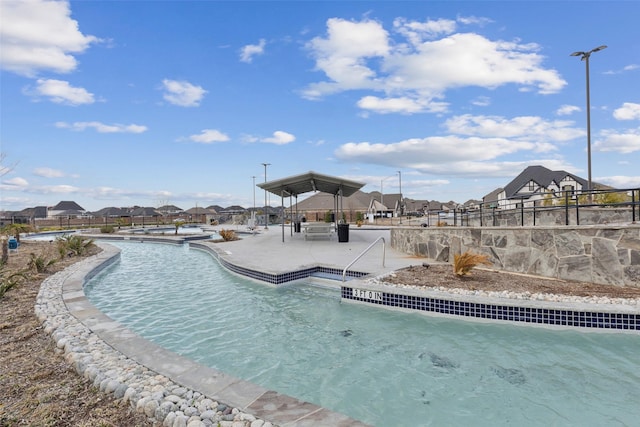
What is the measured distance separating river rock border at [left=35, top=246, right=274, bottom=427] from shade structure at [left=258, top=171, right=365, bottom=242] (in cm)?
967

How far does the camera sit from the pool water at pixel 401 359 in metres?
2.75

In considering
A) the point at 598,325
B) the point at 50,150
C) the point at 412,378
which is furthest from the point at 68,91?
the point at 598,325

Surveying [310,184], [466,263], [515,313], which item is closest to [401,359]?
[515,313]

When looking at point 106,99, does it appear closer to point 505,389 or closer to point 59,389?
point 59,389

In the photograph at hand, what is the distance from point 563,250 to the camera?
20.4 feet

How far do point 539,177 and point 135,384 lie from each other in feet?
153

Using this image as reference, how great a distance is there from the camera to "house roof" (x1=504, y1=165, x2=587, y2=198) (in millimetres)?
38531

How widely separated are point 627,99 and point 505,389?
2049 centimetres

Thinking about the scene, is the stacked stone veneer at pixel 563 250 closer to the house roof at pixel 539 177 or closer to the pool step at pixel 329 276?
the pool step at pixel 329 276

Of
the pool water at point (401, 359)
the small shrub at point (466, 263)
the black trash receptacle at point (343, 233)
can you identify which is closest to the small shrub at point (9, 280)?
the pool water at point (401, 359)

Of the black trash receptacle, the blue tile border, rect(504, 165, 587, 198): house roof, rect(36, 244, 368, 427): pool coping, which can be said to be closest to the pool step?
the blue tile border

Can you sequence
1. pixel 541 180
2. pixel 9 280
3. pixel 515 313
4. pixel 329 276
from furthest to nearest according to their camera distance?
pixel 541 180
pixel 329 276
pixel 9 280
pixel 515 313

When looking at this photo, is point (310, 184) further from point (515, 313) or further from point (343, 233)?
point (515, 313)

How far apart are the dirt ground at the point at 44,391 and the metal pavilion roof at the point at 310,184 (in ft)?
32.7
